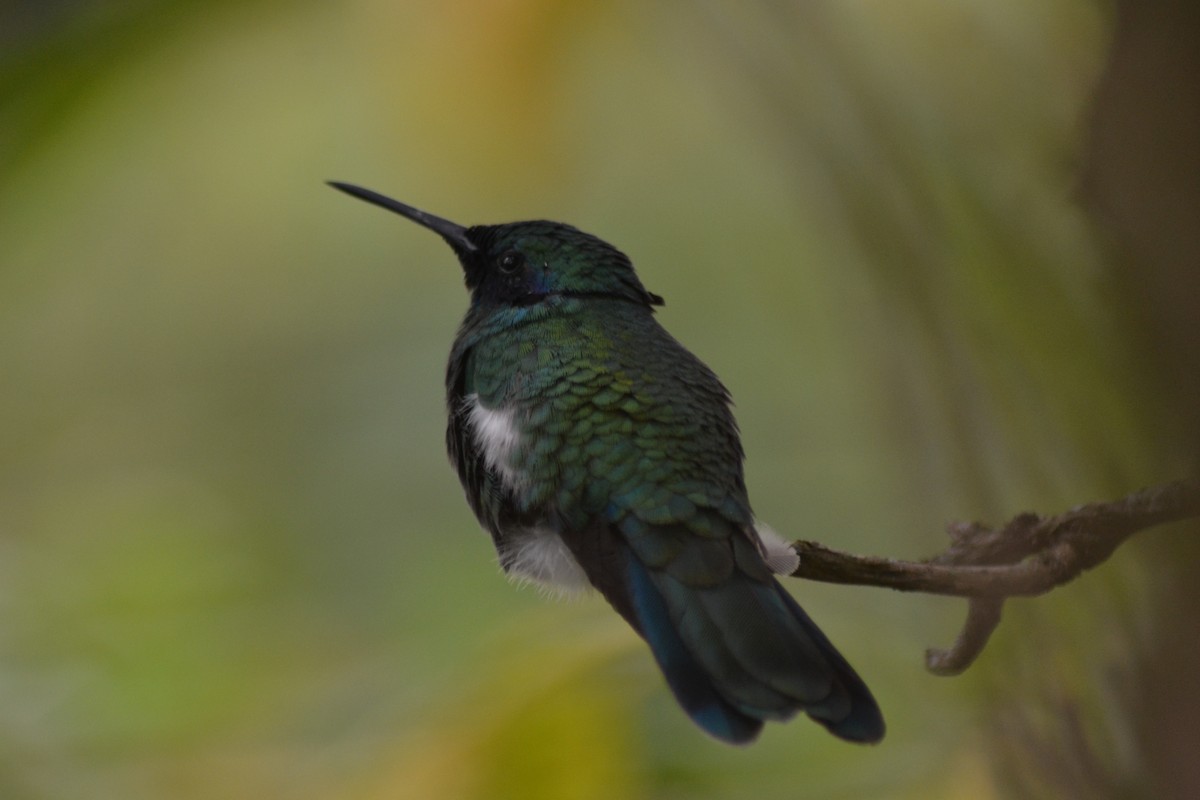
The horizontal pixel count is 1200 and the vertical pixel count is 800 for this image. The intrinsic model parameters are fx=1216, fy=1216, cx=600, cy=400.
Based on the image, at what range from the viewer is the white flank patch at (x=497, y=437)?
7.38 feet

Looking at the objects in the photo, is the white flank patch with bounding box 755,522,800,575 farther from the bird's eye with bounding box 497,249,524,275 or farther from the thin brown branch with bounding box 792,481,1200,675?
the bird's eye with bounding box 497,249,524,275

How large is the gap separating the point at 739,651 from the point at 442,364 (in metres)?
2.80

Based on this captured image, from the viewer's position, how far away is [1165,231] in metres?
0.69

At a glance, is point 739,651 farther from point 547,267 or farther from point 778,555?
point 547,267

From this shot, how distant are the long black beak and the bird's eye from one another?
0.13m

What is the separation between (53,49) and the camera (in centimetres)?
242

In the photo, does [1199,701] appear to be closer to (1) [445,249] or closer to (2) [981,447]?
(2) [981,447]

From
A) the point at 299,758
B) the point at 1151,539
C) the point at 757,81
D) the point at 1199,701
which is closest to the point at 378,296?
the point at 299,758

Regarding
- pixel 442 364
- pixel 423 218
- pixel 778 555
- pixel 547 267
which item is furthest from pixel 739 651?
pixel 442 364

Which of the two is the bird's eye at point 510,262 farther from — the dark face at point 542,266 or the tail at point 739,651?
the tail at point 739,651

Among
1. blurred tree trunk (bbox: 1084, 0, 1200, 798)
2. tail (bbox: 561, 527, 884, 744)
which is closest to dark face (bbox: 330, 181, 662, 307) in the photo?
tail (bbox: 561, 527, 884, 744)

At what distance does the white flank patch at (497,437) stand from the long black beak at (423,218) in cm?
61

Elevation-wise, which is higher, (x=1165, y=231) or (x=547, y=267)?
(x=547, y=267)

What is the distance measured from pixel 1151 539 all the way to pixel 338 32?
158 inches
